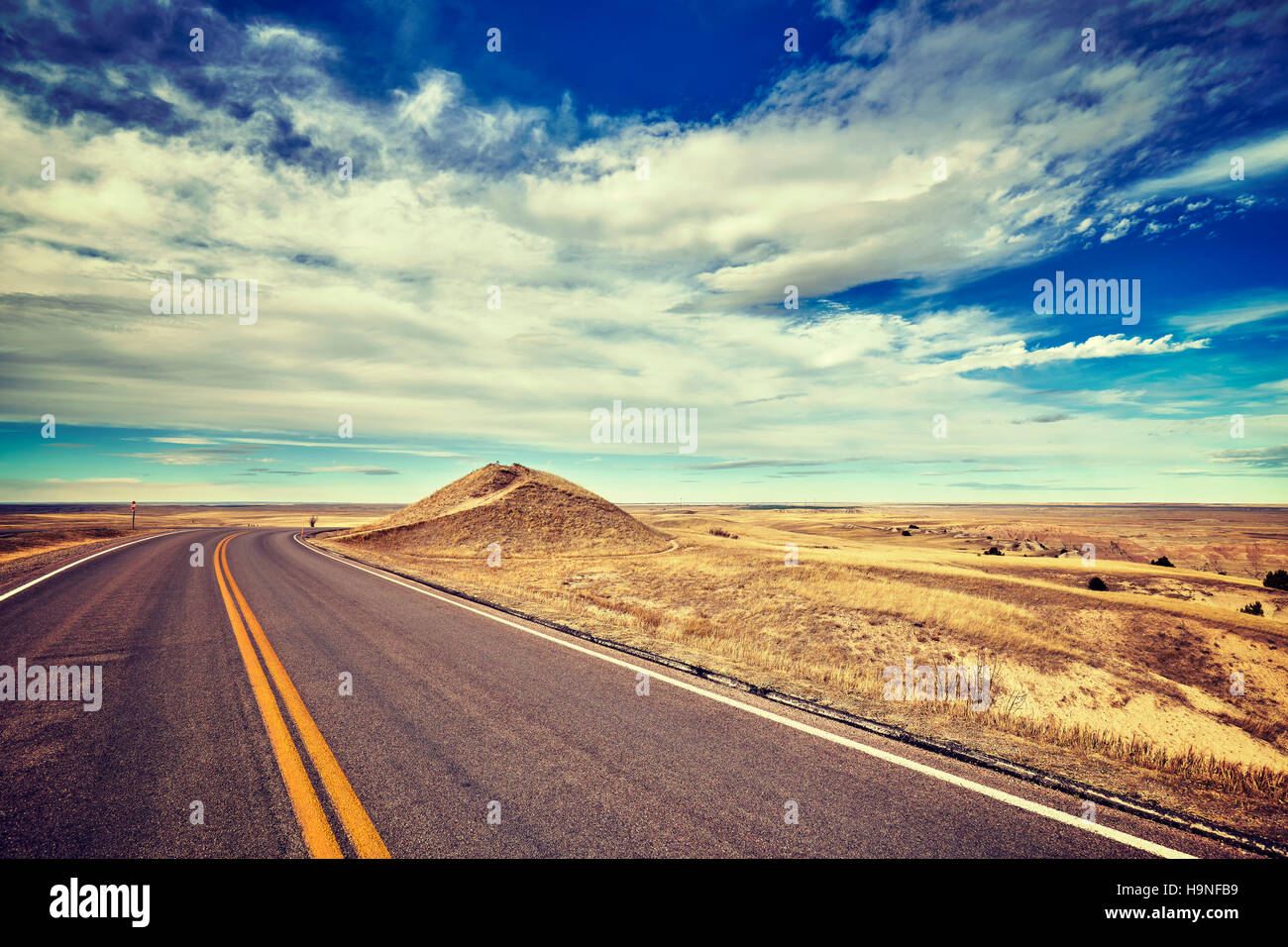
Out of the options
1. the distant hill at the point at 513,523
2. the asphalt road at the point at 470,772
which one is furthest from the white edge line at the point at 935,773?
the distant hill at the point at 513,523

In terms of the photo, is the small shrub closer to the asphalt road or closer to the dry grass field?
the dry grass field

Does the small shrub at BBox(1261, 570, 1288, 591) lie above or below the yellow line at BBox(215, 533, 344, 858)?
below

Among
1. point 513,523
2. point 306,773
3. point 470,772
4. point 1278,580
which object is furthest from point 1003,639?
point 513,523

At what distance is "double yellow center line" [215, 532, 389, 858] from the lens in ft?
11.6

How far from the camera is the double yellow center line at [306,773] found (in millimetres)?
3539

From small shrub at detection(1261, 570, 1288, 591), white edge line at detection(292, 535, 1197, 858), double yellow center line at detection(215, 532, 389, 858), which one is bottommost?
small shrub at detection(1261, 570, 1288, 591)

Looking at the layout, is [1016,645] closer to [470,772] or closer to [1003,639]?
[1003,639]

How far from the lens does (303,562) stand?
22.3 meters

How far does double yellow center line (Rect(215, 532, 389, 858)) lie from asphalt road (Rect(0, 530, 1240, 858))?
0.07 feet

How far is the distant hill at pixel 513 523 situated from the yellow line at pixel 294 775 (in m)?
29.1

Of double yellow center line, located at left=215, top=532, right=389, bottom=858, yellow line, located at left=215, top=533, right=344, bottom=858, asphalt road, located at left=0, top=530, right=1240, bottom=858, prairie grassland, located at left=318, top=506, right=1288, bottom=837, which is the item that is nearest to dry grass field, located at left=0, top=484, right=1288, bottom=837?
prairie grassland, located at left=318, top=506, right=1288, bottom=837
